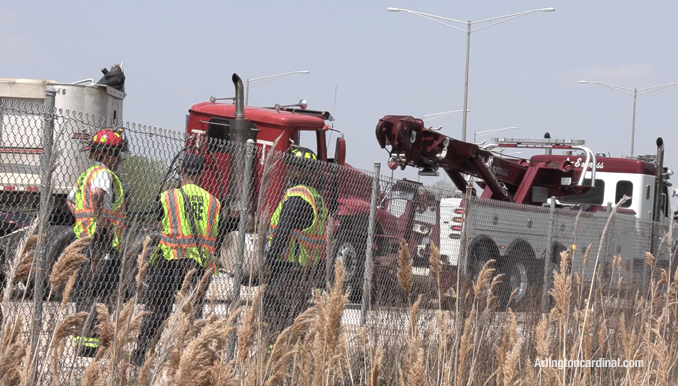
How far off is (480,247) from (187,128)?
19.0ft

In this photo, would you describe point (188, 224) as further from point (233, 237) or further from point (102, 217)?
point (102, 217)

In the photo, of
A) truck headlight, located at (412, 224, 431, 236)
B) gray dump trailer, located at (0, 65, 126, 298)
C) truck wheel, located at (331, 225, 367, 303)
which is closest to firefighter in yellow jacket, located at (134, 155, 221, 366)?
gray dump trailer, located at (0, 65, 126, 298)

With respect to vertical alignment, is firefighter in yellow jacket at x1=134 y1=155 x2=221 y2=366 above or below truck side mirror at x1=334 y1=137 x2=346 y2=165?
below

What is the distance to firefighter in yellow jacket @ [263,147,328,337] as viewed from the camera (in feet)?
17.8

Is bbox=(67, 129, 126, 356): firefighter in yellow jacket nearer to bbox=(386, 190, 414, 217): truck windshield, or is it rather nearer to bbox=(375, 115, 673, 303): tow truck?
bbox=(375, 115, 673, 303): tow truck

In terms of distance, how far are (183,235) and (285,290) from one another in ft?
2.66

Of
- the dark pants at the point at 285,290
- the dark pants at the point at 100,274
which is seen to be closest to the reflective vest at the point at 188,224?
the dark pants at the point at 285,290

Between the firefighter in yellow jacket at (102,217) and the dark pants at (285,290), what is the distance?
101cm

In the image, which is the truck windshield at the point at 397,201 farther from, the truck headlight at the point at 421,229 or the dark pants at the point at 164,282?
the dark pants at the point at 164,282

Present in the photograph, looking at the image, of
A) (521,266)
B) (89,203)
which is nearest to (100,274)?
(89,203)

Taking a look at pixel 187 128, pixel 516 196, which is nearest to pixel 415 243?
pixel 187 128

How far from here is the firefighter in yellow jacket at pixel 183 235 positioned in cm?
550

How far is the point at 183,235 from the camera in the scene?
18.9 ft

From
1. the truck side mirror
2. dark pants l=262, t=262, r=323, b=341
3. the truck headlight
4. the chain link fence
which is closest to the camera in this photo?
the chain link fence
